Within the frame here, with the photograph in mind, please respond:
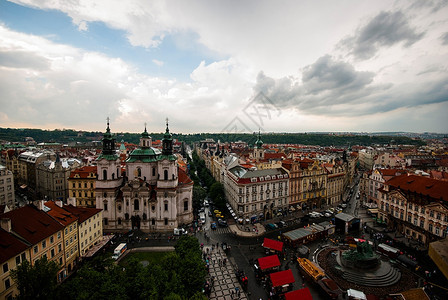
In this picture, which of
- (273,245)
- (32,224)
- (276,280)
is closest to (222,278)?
(276,280)

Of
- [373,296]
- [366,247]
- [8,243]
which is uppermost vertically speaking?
[8,243]

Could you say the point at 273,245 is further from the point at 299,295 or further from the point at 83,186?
the point at 83,186

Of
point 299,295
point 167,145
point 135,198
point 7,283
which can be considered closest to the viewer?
point 7,283

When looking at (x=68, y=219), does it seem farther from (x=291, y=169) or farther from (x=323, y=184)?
(x=323, y=184)

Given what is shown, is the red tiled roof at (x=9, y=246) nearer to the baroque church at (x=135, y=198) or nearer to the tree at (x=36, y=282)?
the tree at (x=36, y=282)

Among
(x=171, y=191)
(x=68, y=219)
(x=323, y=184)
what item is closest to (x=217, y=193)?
(x=171, y=191)

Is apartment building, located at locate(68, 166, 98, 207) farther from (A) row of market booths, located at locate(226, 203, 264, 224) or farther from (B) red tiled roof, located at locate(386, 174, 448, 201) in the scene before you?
(B) red tiled roof, located at locate(386, 174, 448, 201)
